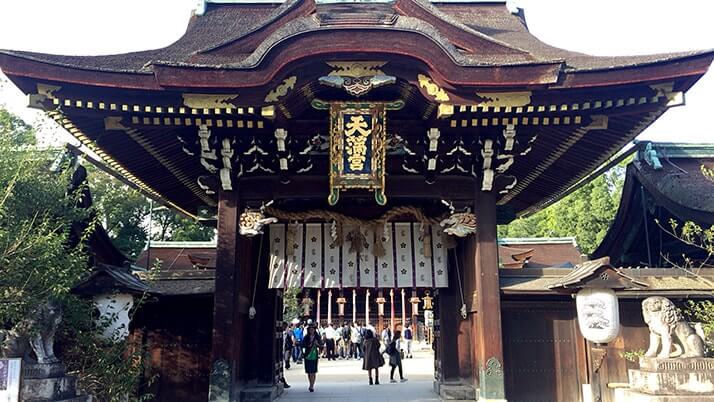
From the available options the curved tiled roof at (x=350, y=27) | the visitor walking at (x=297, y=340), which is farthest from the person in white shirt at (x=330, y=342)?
the curved tiled roof at (x=350, y=27)

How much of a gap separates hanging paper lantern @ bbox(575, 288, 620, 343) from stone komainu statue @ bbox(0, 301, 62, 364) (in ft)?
22.3

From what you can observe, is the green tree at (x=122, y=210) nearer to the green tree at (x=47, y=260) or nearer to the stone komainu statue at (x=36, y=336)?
the green tree at (x=47, y=260)

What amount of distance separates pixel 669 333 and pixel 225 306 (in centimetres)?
599

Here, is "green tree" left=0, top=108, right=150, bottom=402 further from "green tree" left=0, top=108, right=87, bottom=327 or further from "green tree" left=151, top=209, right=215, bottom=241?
"green tree" left=151, top=209, right=215, bottom=241

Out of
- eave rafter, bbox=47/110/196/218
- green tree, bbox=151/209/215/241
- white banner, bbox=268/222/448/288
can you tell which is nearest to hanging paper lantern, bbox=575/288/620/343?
white banner, bbox=268/222/448/288

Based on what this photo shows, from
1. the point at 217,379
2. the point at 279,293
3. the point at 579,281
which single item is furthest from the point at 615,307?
the point at 279,293

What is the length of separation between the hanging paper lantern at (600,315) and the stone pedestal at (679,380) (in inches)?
26.2

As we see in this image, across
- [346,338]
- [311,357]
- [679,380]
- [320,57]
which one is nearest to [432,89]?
[320,57]

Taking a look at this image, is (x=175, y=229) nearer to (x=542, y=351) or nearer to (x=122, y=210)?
(x=122, y=210)

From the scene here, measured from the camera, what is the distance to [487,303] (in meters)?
8.19

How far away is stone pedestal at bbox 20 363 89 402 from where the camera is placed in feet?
20.4

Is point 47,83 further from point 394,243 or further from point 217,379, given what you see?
point 394,243

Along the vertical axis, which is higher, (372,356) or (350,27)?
(350,27)

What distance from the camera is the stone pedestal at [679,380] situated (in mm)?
6656
